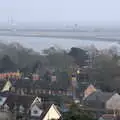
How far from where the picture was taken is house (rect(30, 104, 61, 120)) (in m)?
12.2

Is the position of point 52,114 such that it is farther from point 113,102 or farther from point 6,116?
point 113,102

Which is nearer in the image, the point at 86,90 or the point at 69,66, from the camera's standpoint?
the point at 86,90

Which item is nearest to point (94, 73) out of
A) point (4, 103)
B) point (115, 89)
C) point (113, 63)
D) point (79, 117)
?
point (113, 63)

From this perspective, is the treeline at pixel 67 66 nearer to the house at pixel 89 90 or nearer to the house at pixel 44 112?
the house at pixel 89 90

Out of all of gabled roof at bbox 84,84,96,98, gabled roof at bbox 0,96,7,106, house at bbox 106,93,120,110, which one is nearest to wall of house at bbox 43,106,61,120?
gabled roof at bbox 0,96,7,106

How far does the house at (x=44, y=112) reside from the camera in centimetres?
1218

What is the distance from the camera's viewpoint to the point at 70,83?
19938 mm

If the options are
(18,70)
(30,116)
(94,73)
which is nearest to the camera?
(30,116)

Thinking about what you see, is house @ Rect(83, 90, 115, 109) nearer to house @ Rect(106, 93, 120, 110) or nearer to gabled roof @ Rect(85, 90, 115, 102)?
gabled roof @ Rect(85, 90, 115, 102)

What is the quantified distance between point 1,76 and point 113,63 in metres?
5.54

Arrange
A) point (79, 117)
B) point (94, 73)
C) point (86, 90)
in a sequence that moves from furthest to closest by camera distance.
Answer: point (94, 73) < point (86, 90) < point (79, 117)

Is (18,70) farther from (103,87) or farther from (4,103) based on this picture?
(4,103)

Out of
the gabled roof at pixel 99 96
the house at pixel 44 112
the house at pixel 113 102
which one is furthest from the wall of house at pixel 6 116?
the gabled roof at pixel 99 96

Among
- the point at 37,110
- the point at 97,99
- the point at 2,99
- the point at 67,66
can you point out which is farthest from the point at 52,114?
the point at 67,66
